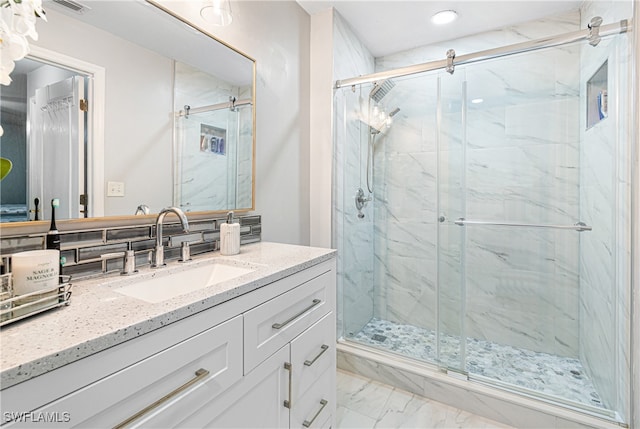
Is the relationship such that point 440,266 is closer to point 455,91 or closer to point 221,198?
A: point 455,91

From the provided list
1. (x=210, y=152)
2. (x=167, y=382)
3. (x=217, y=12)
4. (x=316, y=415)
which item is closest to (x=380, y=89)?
(x=217, y=12)

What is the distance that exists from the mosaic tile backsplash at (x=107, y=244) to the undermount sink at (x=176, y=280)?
13 cm

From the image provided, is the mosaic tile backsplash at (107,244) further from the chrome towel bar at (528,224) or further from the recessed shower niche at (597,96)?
the recessed shower niche at (597,96)

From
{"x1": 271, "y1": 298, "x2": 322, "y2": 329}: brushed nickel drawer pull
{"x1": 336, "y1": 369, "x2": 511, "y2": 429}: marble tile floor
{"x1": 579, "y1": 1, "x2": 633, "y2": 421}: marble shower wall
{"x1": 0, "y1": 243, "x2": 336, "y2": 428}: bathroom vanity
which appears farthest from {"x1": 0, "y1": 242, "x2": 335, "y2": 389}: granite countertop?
{"x1": 579, "y1": 1, "x2": 633, "y2": 421}: marble shower wall

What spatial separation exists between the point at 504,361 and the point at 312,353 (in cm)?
148

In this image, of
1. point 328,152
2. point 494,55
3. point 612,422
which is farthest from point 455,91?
point 612,422

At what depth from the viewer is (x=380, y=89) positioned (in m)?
2.23

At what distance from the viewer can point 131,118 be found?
1127 millimetres

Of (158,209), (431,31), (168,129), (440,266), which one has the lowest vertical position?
(440,266)

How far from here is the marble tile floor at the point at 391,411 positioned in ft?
5.24

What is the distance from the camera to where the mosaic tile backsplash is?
875mm

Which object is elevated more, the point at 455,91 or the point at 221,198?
the point at 455,91

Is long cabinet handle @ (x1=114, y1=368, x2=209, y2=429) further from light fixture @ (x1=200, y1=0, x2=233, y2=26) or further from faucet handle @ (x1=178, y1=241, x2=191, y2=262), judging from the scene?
light fixture @ (x1=200, y1=0, x2=233, y2=26)

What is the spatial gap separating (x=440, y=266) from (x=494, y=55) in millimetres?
1323
